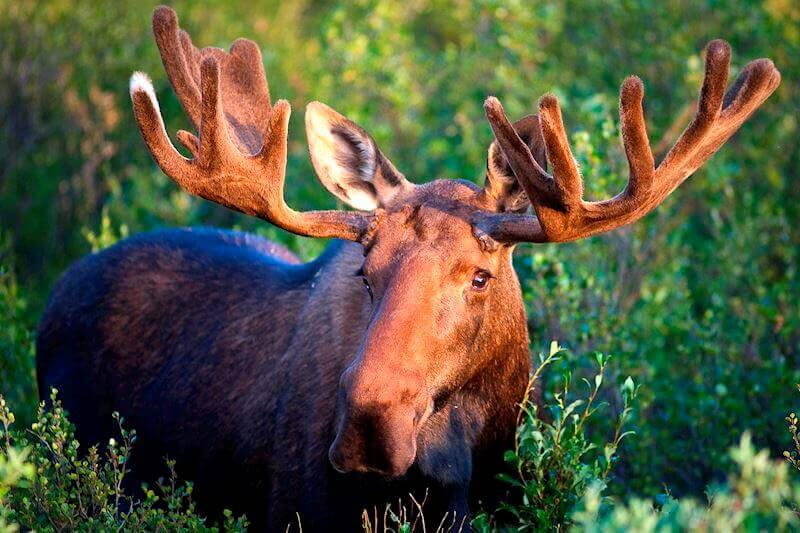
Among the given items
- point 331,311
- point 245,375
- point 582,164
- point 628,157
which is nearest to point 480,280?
point 628,157

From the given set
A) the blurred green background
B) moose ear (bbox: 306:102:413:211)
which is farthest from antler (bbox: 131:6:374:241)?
the blurred green background

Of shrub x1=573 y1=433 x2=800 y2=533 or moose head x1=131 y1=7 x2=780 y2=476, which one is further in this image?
moose head x1=131 y1=7 x2=780 y2=476

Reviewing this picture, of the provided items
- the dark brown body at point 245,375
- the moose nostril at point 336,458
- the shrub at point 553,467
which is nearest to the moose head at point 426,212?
the moose nostril at point 336,458

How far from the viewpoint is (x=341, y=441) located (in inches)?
158

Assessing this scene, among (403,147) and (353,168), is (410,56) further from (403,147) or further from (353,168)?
(353,168)

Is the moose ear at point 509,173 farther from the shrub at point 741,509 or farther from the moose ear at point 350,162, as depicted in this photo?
the shrub at point 741,509

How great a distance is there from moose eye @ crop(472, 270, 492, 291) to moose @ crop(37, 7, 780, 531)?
0.5 inches

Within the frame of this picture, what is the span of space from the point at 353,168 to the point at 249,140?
1.92 ft

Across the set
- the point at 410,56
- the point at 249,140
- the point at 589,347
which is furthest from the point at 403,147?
the point at 249,140

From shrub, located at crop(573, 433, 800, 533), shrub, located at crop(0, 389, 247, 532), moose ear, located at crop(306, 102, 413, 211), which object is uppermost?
moose ear, located at crop(306, 102, 413, 211)

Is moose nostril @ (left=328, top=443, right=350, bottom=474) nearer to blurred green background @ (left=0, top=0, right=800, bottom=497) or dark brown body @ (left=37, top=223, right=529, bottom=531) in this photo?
dark brown body @ (left=37, top=223, right=529, bottom=531)

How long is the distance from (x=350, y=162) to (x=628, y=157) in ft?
4.64

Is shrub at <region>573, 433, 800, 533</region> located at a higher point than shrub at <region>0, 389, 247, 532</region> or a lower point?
higher

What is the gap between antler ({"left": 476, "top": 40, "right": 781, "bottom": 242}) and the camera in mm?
4078
